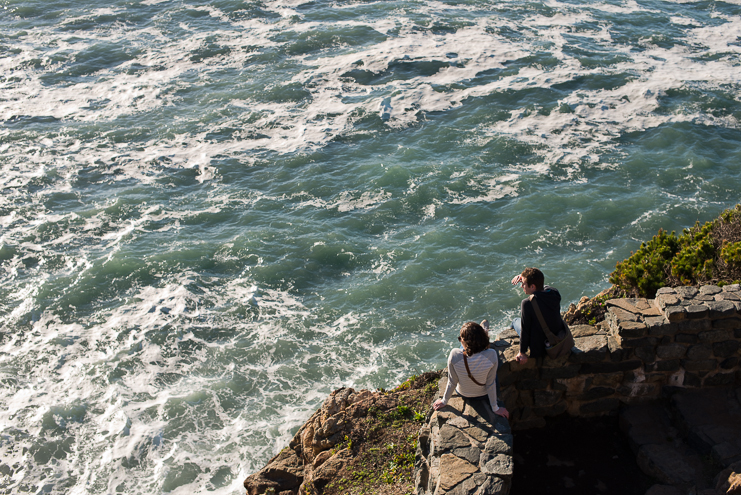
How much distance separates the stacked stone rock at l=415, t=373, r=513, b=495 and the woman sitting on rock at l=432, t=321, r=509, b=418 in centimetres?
19

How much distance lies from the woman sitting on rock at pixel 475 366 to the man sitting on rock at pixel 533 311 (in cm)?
81

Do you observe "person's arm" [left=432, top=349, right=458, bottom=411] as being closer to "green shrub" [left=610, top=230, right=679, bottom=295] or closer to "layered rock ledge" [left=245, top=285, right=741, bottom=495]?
"layered rock ledge" [left=245, top=285, right=741, bottom=495]

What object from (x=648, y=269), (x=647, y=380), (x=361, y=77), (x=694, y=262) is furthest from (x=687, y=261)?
(x=361, y=77)

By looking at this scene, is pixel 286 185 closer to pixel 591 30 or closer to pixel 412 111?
pixel 412 111

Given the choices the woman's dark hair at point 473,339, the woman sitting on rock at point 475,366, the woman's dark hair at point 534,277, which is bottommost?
the woman sitting on rock at point 475,366

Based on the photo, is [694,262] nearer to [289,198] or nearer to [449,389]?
[449,389]

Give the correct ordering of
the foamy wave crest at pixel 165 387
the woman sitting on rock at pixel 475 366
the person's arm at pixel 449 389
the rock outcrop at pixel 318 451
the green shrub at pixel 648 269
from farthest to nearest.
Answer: the foamy wave crest at pixel 165 387 < the green shrub at pixel 648 269 < the rock outcrop at pixel 318 451 < the person's arm at pixel 449 389 < the woman sitting on rock at pixel 475 366

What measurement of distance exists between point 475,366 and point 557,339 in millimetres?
1482

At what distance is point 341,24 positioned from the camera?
3522 centimetres

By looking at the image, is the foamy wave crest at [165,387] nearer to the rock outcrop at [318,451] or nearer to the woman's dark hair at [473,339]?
the rock outcrop at [318,451]

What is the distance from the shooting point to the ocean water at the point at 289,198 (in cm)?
1270

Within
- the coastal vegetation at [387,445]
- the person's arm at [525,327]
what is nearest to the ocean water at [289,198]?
the coastal vegetation at [387,445]

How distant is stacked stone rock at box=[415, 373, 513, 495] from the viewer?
595 cm

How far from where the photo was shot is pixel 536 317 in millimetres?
7133
